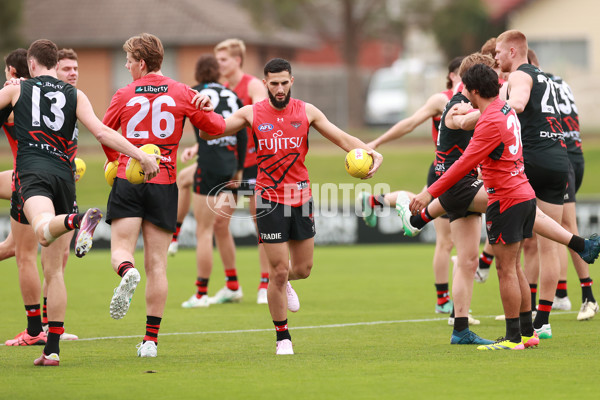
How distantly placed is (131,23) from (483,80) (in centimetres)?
3302

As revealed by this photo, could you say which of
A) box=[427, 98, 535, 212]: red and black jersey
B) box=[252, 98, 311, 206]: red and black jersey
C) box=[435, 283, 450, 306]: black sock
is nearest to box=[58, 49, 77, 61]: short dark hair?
box=[252, 98, 311, 206]: red and black jersey

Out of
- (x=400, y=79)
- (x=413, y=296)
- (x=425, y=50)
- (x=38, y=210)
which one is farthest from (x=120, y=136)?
(x=425, y=50)

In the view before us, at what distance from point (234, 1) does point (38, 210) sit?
142ft

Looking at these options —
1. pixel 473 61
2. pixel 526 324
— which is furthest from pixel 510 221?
pixel 473 61

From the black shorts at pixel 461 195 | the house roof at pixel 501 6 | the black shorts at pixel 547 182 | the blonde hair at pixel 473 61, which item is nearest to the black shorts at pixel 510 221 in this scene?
the black shorts at pixel 461 195

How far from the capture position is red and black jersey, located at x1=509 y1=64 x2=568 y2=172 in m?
8.69

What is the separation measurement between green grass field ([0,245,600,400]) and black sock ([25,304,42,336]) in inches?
12.3

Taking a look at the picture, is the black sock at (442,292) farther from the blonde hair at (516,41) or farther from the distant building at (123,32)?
the distant building at (123,32)

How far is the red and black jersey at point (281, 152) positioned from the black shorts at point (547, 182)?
2.25 meters

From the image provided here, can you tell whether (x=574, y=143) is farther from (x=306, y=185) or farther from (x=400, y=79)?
(x=400, y=79)

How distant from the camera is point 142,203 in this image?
24.8 feet

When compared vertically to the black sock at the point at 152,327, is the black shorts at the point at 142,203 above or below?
above

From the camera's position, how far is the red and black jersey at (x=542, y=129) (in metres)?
8.69

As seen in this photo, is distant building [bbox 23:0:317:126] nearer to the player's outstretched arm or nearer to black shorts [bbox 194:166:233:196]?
black shorts [bbox 194:166:233:196]
